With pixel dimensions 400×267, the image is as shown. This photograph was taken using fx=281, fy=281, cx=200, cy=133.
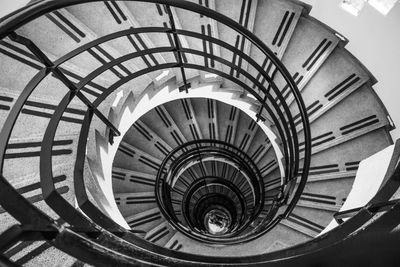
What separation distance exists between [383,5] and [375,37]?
1.39ft

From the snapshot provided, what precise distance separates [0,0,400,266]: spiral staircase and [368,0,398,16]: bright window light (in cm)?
76

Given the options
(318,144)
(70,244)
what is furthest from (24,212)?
(318,144)

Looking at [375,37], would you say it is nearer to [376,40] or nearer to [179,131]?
[376,40]

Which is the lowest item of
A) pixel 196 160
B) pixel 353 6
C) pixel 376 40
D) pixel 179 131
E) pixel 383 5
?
pixel 196 160

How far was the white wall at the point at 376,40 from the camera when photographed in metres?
3.08

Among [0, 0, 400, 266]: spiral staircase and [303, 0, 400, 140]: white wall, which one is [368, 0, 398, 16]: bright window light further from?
[0, 0, 400, 266]: spiral staircase

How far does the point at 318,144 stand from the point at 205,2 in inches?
104

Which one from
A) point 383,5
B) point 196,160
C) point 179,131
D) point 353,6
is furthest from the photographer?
point 196,160

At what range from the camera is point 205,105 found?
6.00 m

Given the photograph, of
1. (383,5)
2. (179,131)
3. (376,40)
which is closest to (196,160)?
(179,131)

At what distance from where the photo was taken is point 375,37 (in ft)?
10.7

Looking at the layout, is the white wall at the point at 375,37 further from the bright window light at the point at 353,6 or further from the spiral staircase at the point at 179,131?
the spiral staircase at the point at 179,131

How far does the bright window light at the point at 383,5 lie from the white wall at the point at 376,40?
0.15ft

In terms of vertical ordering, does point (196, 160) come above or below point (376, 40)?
below
